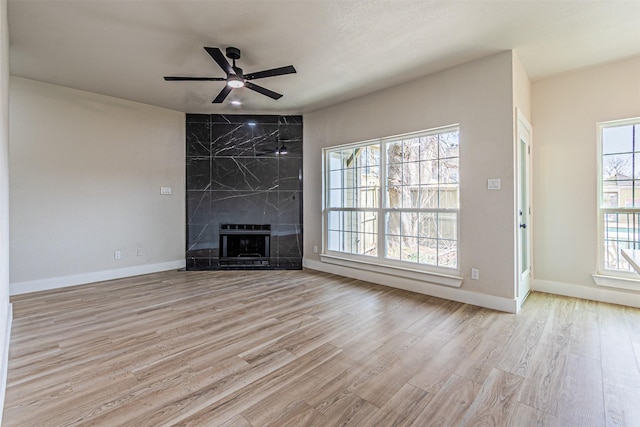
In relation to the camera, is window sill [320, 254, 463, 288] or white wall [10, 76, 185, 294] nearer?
window sill [320, 254, 463, 288]

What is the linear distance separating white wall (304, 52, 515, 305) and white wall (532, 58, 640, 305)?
108 centimetres

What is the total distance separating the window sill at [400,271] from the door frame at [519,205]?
0.62m

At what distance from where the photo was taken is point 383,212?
4242mm

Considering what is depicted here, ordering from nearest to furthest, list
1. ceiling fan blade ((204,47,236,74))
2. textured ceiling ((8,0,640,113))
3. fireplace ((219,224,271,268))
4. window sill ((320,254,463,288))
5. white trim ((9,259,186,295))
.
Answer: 1. textured ceiling ((8,0,640,113))
2. ceiling fan blade ((204,47,236,74))
3. window sill ((320,254,463,288))
4. white trim ((9,259,186,295))
5. fireplace ((219,224,271,268))

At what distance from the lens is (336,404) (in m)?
1.69

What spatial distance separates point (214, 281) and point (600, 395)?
4170mm

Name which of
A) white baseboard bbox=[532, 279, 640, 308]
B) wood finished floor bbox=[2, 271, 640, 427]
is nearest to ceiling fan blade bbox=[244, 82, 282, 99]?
wood finished floor bbox=[2, 271, 640, 427]

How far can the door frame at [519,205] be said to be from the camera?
123 inches

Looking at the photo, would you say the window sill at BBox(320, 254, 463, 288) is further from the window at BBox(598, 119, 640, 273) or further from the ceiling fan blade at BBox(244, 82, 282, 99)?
the ceiling fan blade at BBox(244, 82, 282, 99)

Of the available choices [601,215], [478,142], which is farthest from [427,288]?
[601,215]

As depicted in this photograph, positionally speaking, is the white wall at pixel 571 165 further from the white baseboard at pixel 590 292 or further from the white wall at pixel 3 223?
the white wall at pixel 3 223

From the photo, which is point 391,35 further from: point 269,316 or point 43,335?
point 43,335

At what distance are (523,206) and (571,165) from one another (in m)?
0.78

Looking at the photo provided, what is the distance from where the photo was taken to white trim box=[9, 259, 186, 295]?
3.78 meters
